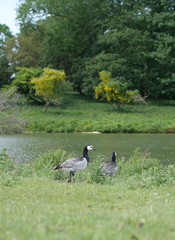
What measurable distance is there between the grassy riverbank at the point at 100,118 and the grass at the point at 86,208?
2468 cm

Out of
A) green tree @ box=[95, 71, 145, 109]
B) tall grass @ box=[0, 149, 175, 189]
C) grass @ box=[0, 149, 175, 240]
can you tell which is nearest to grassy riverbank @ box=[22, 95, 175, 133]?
green tree @ box=[95, 71, 145, 109]

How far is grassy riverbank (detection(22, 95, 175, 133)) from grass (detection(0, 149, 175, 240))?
24685 millimetres

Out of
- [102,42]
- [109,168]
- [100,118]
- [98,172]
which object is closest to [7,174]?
[98,172]

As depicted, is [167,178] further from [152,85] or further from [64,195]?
[152,85]

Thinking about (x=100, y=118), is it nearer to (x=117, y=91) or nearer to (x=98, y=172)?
(x=117, y=91)

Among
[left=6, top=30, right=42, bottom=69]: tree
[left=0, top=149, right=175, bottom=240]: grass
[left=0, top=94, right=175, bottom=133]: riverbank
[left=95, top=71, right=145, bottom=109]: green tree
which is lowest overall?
[left=0, top=94, right=175, bottom=133]: riverbank

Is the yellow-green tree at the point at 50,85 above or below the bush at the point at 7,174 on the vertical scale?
above

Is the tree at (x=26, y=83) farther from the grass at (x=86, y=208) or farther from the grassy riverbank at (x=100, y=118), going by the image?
the grass at (x=86, y=208)

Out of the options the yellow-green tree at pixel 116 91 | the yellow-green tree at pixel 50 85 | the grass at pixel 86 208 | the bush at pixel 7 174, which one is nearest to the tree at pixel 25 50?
the yellow-green tree at pixel 50 85

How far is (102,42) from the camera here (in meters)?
54.4

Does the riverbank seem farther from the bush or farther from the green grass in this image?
the green grass

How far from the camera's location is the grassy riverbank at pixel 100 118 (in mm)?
39719

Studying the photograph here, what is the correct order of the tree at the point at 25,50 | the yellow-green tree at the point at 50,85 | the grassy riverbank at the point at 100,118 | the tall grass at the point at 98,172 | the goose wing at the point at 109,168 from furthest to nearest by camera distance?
the tree at the point at 25,50 → the yellow-green tree at the point at 50,85 → the grassy riverbank at the point at 100,118 → the goose wing at the point at 109,168 → the tall grass at the point at 98,172

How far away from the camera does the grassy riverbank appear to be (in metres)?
39.7
